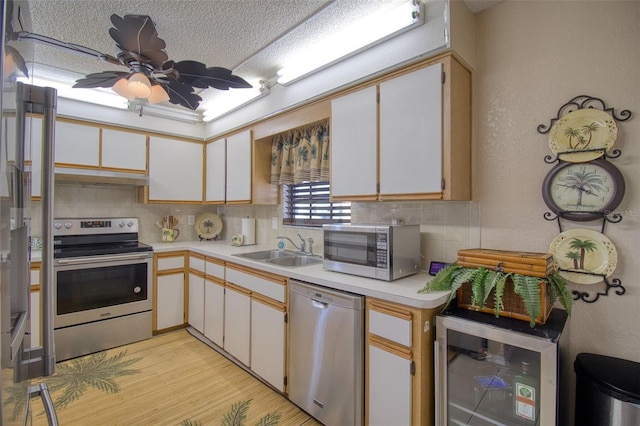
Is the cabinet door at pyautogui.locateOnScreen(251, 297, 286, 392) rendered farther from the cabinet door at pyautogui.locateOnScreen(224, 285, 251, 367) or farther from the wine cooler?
the wine cooler

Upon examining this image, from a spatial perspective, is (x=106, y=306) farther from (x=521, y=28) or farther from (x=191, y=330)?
(x=521, y=28)

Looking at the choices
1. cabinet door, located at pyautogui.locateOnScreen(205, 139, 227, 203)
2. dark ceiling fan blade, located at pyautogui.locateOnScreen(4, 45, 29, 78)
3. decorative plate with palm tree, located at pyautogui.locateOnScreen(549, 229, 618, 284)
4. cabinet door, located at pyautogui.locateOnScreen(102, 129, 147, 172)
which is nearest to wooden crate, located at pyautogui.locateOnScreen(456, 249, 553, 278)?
decorative plate with palm tree, located at pyautogui.locateOnScreen(549, 229, 618, 284)

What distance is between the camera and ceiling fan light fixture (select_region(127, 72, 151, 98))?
1911 mm

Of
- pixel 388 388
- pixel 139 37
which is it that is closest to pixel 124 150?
pixel 139 37

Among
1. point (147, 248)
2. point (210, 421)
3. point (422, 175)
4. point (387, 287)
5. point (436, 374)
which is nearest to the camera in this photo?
point (436, 374)

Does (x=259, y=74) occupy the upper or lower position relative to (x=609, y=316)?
upper

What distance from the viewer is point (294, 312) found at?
6.83 ft

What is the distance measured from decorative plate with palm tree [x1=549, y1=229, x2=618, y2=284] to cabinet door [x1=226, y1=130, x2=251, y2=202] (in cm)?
259

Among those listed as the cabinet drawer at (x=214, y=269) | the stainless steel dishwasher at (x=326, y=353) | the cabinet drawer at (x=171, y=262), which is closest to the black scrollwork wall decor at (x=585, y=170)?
the stainless steel dishwasher at (x=326, y=353)

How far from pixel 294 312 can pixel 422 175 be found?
1206mm

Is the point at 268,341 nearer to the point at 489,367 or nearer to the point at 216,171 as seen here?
the point at 489,367

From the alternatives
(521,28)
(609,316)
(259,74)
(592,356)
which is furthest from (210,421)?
(521,28)

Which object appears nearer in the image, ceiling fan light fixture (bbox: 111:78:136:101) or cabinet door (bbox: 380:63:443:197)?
cabinet door (bbox: 380:63:443:197)

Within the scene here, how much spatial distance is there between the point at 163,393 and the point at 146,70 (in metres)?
2.26
